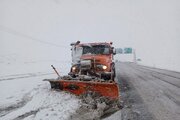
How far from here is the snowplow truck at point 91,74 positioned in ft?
31.2

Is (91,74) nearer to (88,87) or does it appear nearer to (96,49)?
(96,49)

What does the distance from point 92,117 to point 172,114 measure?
2129mm

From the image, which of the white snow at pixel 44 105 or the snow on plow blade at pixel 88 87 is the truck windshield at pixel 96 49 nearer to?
the snow on plow blade at pixel 88 87

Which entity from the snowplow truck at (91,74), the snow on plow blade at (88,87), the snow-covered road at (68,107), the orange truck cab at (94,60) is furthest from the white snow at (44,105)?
the orange truck cab at (94,60)

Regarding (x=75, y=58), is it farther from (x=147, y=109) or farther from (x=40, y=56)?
(x=40, y=56)

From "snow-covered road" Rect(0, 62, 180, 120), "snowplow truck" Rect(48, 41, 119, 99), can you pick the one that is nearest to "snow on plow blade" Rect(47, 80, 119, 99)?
"snowplow truck" Rect(48, 41, 119, 99)

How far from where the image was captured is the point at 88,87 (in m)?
9.82

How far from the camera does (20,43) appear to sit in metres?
95.1

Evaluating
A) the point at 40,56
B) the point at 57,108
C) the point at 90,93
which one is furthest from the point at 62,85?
the point at 40,56

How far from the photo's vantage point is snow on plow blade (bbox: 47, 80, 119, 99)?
9.20 metres

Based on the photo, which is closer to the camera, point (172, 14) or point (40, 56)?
point (40, 56)

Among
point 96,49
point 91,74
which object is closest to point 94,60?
point 91,74

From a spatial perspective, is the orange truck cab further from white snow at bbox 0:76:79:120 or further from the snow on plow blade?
white snow at bbox 0:76:79:120

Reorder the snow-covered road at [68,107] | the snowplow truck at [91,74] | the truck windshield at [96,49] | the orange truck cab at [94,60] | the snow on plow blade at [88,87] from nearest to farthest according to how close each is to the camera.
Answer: the snow-covered road at [68,107], the snow on plow blade at [88,87], the snowplow truck at [91,74], the orange truck cab at [94,60], the truck windshield at [96,49]
